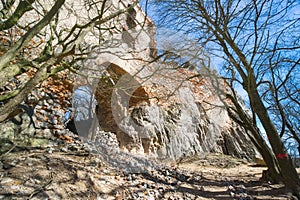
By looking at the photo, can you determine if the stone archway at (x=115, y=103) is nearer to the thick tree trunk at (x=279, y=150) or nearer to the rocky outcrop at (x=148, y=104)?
the rocky outcrop at (x=148, y=104)

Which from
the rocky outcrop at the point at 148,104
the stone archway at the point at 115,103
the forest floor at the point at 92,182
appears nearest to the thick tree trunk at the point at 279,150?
the forest floor at the point at 92,182

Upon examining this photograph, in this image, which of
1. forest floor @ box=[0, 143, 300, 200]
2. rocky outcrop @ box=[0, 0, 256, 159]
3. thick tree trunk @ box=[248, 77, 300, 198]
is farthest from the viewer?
rocky outcrop @ box=[0, 0, 256, 159]

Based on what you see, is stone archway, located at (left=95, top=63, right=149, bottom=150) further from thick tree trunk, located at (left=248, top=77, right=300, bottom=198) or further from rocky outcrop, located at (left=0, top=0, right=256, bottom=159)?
thick tree trunk, located at (left=248, top=77, right=300, bottom=198)

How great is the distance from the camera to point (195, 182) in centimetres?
312

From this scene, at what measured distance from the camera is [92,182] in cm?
210

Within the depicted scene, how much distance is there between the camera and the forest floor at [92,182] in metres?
1.76

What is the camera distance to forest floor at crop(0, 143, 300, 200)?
1760 millimetres

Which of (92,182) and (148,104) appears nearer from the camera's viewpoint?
(92,182)

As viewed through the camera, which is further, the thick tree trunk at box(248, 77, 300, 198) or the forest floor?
the thick tree trunk at box(248, 77, 300, 198)

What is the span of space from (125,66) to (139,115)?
4.88ft

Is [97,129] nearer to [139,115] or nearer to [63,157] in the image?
[139,115]

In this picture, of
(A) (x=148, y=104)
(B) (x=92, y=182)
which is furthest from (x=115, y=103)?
(B) (x=92, y=182)

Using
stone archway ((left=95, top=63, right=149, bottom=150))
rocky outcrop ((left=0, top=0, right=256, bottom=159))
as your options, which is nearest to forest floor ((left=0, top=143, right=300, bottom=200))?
rocky outcrop ((left=0, top=0, right=256, bottom=159))

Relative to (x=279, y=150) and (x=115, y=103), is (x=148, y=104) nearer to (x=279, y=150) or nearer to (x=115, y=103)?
(x=115, y=103)
